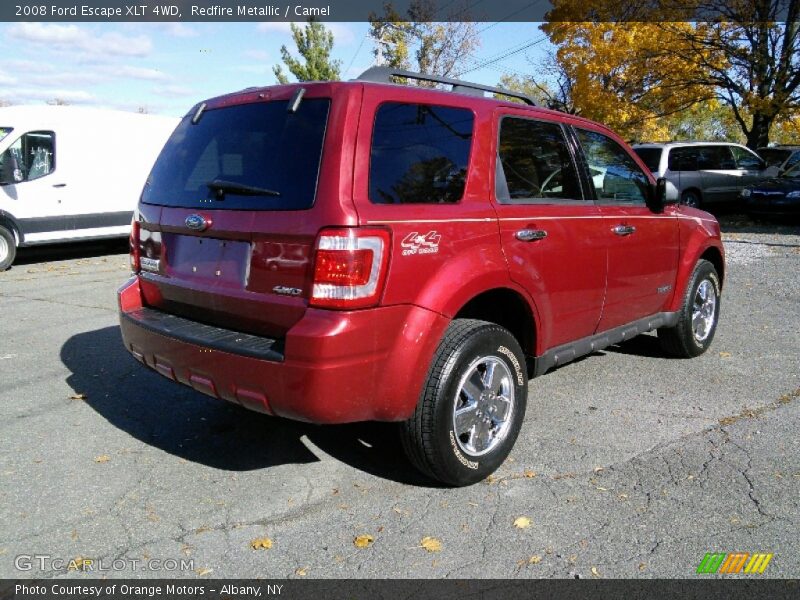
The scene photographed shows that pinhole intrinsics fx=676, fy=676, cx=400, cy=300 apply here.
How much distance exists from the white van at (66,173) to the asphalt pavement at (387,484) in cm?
631

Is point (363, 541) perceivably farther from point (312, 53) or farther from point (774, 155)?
point (312, 53)

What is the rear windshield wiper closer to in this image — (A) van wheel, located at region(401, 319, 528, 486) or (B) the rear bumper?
(B) the rear bumper

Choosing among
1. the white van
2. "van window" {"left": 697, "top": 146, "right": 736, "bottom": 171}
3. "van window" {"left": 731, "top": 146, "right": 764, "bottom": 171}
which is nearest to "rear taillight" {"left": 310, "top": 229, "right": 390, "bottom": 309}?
the white van

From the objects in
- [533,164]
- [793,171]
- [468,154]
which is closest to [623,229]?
[533,164]

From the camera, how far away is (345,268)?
2.81m

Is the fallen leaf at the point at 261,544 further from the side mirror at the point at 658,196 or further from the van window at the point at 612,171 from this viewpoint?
the side mirror at the point at 658,196

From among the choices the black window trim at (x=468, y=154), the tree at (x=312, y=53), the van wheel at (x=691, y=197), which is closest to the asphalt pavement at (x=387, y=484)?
the black window trim at (x=468, y=154)

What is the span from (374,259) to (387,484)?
1280 millimetres

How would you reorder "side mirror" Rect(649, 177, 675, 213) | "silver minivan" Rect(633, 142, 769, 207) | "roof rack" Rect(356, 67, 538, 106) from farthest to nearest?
"silver minivan" Rect(633, 142, 769, 207), "side mirror" Rect(649, 177, 675, 213), "roof rack" Rect(356, 67, 538, 106)

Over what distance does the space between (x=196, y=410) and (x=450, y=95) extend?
260 centimetres

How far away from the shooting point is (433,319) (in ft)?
10.1

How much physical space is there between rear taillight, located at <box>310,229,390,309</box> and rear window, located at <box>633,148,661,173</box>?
13641 millimetres

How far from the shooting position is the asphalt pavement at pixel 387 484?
112 inches

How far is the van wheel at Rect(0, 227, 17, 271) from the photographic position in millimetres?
10461
